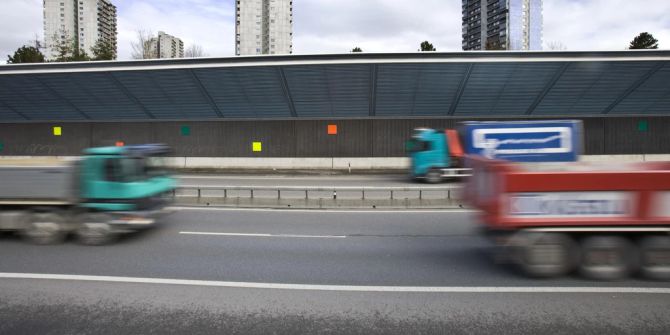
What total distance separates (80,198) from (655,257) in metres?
10.7

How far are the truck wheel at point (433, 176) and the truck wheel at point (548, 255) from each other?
→ 13255 mm

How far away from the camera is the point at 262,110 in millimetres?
25906

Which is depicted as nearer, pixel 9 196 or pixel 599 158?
pixel 9 196

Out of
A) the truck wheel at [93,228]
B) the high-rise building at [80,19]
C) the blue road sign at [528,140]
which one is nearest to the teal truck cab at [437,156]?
the blue road sign at [528,140]

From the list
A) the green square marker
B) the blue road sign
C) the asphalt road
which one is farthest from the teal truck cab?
the green square marker

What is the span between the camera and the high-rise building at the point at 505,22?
439 feet

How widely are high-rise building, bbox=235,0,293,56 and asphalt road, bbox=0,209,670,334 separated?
122m

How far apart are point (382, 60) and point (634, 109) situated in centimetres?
1701

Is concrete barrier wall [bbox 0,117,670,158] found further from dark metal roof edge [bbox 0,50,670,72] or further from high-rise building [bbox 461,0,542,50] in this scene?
high-rise building [bbox 461,0,542,50]

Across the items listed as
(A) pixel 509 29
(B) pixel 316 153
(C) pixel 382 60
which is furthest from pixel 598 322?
(A) pixel 509 29

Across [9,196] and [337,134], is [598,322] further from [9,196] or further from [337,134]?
[337,134]

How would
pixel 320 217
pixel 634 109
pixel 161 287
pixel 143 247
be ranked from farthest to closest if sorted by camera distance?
1. pixel 634 109
2. pixel 320 217
3. pixel 143 247
4. pixel 161 287

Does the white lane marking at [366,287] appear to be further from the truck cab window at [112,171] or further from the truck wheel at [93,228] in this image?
the truck cab window at [112,171]

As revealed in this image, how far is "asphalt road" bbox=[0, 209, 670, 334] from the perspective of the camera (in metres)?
4.70
